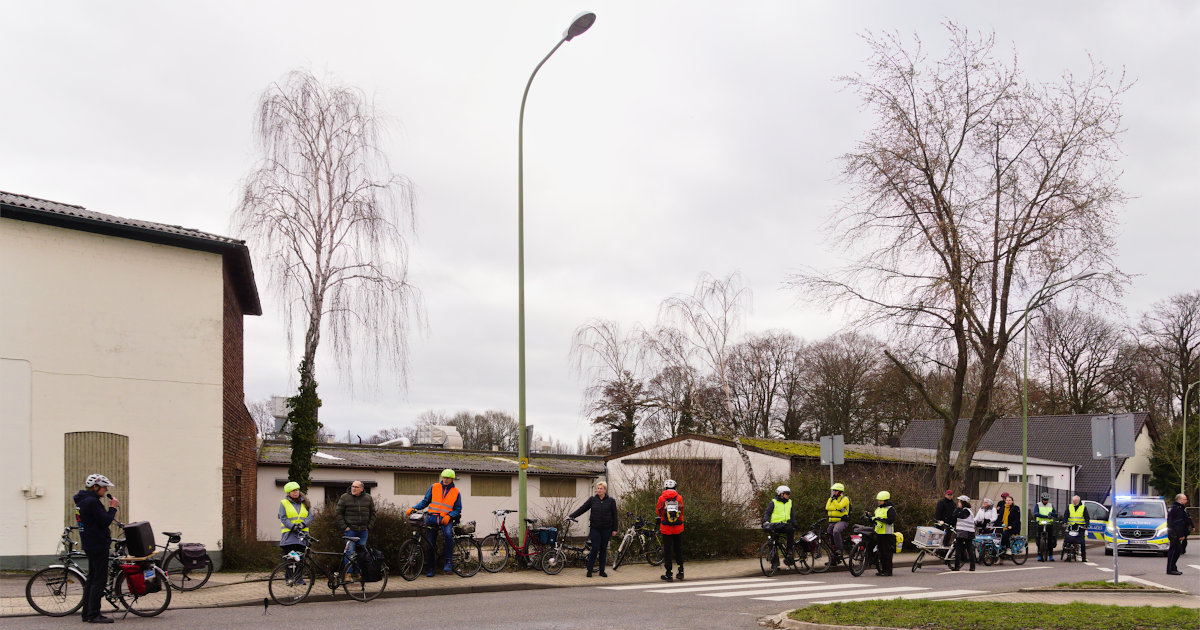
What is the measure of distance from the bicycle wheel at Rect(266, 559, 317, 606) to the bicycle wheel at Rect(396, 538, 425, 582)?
7.77ft

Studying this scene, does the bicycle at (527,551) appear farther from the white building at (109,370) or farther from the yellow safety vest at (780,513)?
the white building at (109,370)

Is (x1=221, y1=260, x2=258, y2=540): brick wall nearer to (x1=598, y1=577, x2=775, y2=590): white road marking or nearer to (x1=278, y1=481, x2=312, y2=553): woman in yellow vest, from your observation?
(x1=278, y1=481, x2=312, y2=553): woman in yellow vest

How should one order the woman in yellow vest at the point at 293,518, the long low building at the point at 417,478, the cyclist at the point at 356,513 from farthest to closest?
the long low building at the point at 417,478, the cyclist at the point at 356,513, the woman in yellow vest at the point at 293,518

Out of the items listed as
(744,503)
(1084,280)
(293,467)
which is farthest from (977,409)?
(293,467)

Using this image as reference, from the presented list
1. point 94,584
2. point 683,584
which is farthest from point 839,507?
point 94,584

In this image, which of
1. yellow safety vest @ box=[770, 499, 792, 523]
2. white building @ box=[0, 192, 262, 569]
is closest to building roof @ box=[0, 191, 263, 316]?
white building @ box=[0, 192, 262, 569]

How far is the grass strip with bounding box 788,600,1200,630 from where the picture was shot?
400 inches

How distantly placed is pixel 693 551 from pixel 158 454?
10810mm

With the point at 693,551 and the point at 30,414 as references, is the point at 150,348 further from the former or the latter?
the point at 693,551

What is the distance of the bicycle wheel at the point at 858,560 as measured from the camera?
1888 centimetres

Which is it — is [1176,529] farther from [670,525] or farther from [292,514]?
[292,514]

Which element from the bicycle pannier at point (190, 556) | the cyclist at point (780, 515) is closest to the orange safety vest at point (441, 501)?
the bicycle pannier at point (190, 556)

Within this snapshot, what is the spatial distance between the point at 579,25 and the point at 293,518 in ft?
31.6

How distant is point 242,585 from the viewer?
15078 mm
